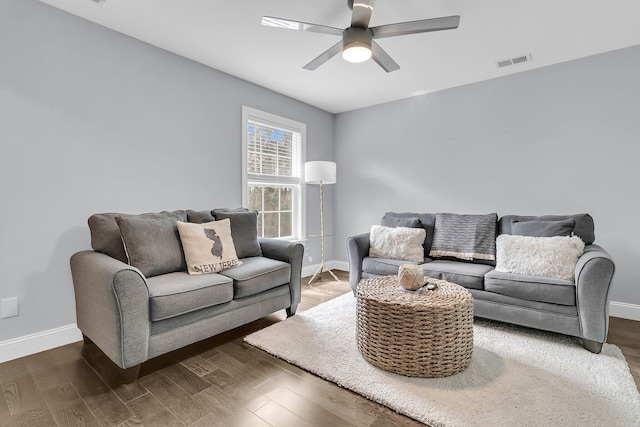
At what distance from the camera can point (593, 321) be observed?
2.15 m

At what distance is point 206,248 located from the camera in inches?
98.4

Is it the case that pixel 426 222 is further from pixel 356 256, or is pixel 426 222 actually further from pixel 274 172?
pixel 274 172

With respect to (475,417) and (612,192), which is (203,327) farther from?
(612,192)

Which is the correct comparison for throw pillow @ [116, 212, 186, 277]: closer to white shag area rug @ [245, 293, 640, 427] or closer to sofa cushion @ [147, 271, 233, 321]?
sofa cushion @ [147, 271, 233, 321]

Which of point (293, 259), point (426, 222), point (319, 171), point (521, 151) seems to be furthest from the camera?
point (319, 171)

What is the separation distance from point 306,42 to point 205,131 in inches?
54.8

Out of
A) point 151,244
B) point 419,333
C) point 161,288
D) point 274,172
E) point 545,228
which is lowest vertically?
point 419,333

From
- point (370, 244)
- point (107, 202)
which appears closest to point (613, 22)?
point (370, 244)

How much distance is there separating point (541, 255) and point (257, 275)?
2.33m

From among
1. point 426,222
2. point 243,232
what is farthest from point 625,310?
point 243,232

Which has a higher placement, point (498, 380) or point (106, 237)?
point (106, 237)

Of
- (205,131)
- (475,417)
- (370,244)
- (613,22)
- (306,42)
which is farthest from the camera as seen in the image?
(370,244)

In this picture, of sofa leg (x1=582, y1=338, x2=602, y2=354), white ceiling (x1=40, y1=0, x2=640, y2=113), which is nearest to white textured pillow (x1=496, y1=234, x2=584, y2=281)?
→ sofa leg (x1=582, y1=338, x2=602, y2=354)

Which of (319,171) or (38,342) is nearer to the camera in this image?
(38,342)
